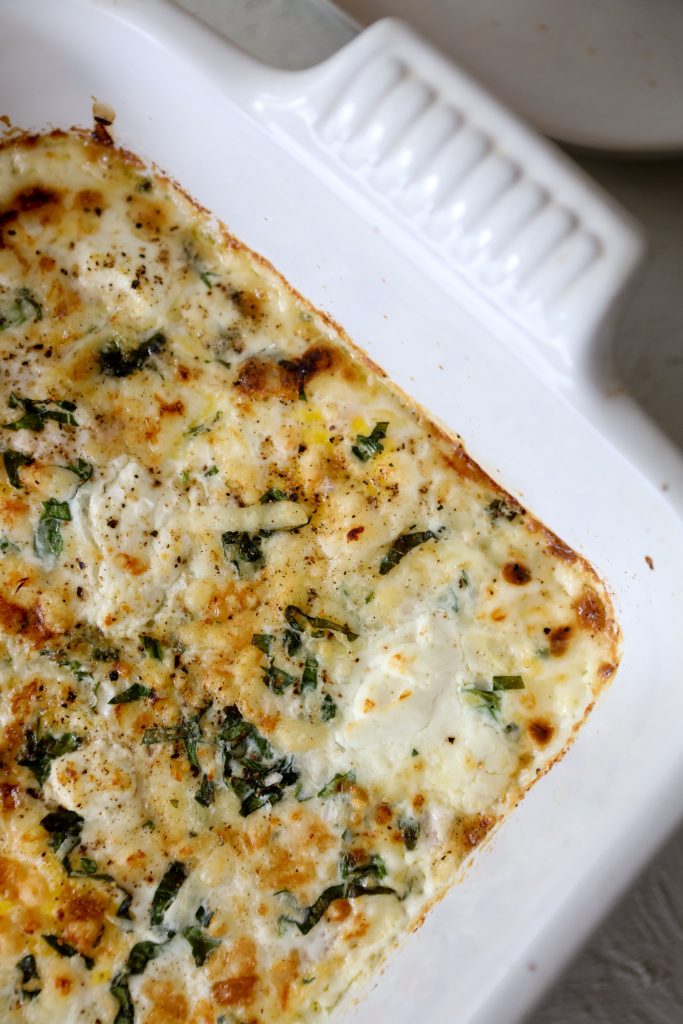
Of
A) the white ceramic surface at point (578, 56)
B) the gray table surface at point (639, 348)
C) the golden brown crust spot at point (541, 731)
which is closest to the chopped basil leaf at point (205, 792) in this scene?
the golden brown crust spot at point (541, 731)

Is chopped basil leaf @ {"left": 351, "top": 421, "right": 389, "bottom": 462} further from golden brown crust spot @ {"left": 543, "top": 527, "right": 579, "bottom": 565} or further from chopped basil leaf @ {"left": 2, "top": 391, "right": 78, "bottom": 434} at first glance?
chopped basil leaf @ {"left": 2, "top": 391, "right": 78, "bottom": 434}

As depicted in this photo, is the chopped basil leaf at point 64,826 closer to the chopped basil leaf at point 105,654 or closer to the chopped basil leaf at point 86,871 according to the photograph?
the chopped basil leaf at point 86,871

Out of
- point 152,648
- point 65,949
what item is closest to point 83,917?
point 65,949

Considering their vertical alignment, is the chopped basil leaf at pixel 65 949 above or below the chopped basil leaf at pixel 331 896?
below

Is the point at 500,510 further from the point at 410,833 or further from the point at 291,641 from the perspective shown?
the point at 410,833

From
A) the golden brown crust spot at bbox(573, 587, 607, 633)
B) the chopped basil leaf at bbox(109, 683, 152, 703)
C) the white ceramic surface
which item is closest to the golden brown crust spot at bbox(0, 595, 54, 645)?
the chopped basil leaf at bbox(109, 683, 152, 703)
